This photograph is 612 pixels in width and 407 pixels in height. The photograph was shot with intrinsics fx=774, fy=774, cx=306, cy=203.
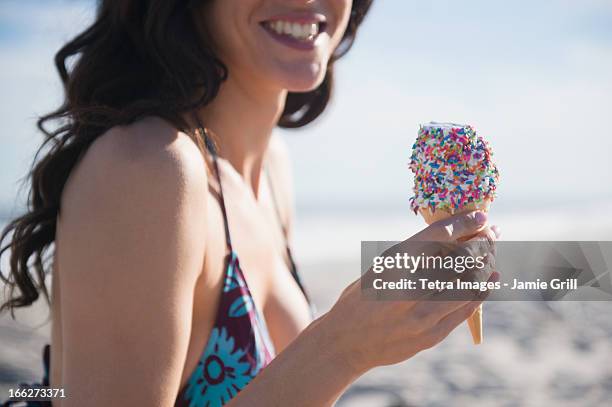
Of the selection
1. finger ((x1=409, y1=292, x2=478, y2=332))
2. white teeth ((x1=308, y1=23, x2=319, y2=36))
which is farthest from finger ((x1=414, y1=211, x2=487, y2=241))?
white teeth ((x1=308, y1=23, x2=319, y2=36))

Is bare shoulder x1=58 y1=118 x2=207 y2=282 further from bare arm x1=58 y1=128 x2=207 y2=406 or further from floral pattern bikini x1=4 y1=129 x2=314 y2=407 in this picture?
floral pattern bikini x1=4 y1=129 x2=314 y2=407

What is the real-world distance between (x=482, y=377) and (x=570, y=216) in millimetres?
9113

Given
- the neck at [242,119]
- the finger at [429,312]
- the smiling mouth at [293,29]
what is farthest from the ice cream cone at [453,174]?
the neck at [242,119]

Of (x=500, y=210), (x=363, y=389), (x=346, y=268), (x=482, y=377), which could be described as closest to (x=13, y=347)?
(x=363, y=389)

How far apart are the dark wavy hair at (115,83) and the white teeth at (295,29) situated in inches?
8.3

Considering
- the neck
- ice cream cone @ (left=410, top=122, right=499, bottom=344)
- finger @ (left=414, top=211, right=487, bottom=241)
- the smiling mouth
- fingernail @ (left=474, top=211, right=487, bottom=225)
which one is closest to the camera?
finger @ (left=414, top=211, right=487, bottom=241)

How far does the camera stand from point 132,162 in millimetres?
2059

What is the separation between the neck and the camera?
2.61m

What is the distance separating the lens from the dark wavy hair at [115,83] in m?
2.31

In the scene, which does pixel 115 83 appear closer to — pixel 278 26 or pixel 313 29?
pixel 278 26

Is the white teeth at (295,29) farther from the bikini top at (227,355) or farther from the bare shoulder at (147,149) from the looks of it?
the bikini top at (227,355)

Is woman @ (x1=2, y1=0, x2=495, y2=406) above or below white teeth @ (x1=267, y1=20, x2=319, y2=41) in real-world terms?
below

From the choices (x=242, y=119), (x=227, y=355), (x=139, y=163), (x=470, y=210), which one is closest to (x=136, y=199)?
(x=139, y=163)

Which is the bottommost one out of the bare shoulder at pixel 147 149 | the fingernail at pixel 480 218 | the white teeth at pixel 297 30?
the fingernail at pixel 480 218
